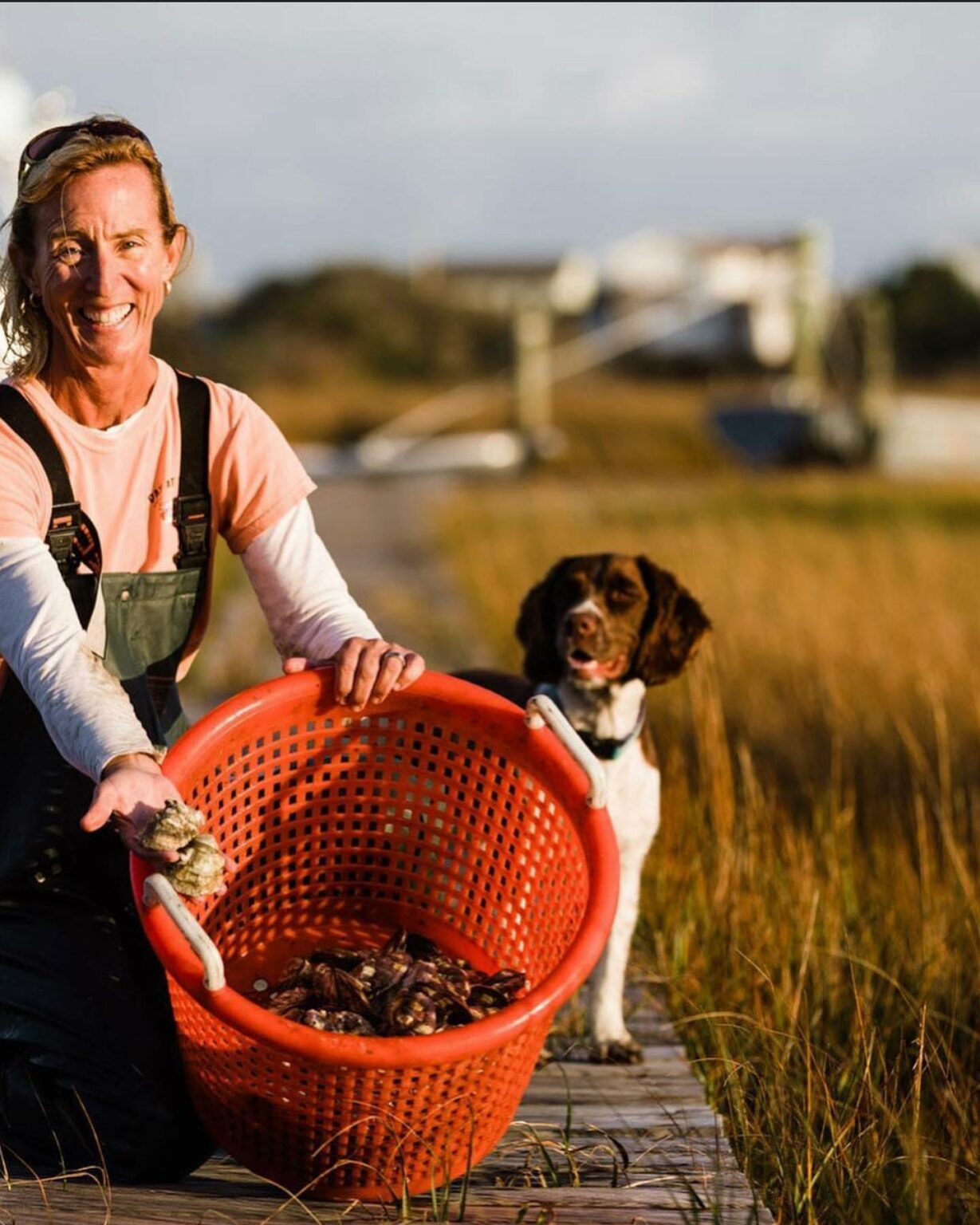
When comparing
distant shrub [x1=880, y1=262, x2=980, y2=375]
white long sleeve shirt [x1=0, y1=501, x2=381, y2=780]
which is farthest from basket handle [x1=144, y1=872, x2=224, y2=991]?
distant shrub [x1=880, y1=262, x2=980, y2=375]

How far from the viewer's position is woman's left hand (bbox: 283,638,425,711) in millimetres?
2914

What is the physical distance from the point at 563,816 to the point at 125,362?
1.08 meters

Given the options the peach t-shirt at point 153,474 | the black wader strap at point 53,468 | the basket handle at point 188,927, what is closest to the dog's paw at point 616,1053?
the peach t-shirt at point 153,474

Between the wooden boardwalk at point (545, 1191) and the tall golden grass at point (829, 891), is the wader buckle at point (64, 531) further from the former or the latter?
the tall golden grass at point (829, 891)

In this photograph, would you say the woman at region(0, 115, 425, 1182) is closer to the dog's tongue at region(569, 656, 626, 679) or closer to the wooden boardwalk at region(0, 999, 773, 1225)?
the wooden boardwalk at region(0, 999, 773, 1225)

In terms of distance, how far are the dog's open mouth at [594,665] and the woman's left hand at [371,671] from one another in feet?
3.70

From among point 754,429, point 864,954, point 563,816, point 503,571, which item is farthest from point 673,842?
point 754,429

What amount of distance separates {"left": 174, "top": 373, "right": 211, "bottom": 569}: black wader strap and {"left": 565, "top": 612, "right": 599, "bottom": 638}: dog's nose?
1.09 metres

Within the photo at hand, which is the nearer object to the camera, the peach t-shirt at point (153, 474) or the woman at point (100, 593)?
the woman at point (100, 593)

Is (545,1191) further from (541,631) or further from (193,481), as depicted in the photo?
(541,631)

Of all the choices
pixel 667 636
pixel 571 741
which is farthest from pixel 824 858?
pixel 571 741

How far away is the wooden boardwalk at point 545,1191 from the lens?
102 inches

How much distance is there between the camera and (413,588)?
13.2 metres

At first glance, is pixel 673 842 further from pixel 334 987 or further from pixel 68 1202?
pixel 68 1202
